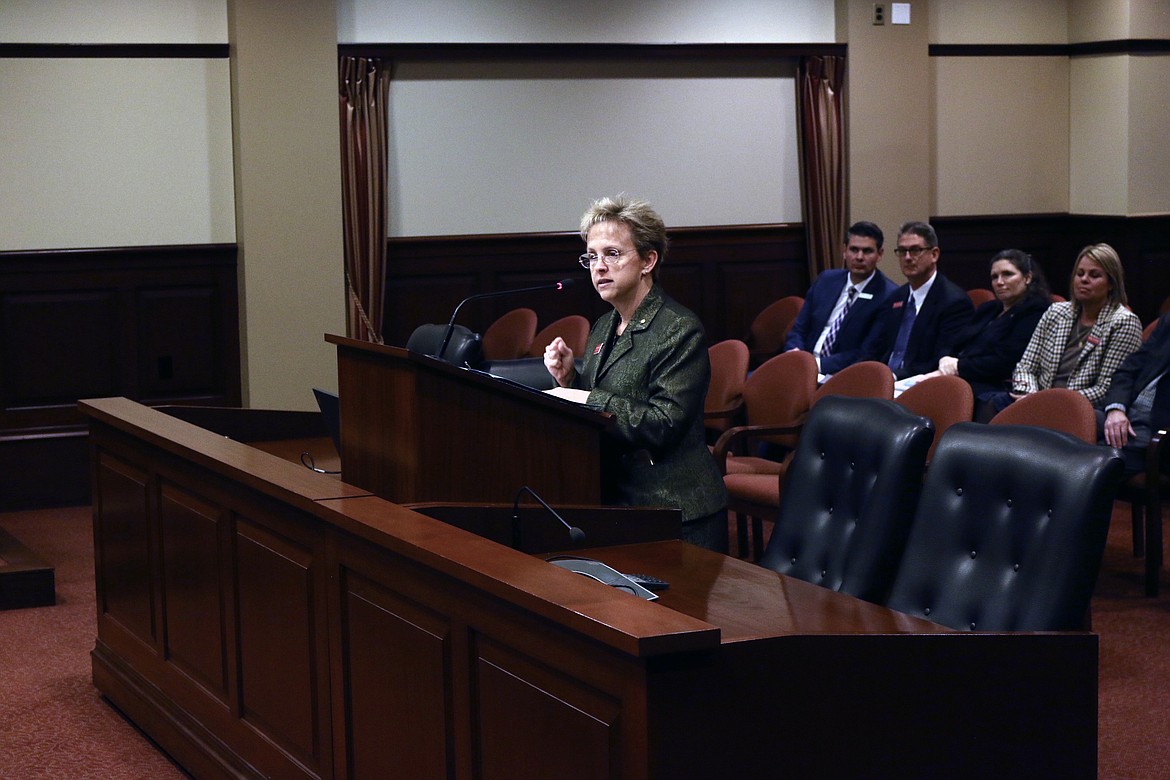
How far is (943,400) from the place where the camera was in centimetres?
488

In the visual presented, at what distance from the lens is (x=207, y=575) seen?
3611mm

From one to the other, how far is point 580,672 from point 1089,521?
109 cm

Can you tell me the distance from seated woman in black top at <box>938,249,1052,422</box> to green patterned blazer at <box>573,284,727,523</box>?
3.09m

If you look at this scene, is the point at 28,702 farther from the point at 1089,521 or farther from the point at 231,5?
the point at 231,5

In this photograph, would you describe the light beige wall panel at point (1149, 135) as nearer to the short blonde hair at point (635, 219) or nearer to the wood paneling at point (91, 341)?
the wood paneling at point (91, 341)

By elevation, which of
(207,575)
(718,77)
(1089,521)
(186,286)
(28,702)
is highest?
(718,77)

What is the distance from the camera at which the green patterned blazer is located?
3381mm

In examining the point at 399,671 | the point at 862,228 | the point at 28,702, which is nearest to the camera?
the point at 399,671

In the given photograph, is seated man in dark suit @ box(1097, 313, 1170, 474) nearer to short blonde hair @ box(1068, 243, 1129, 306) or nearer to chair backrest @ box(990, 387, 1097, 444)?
short blonde hair @ box(1068, 243, 1129, 306)

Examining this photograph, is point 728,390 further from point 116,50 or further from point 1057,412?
point 116,50

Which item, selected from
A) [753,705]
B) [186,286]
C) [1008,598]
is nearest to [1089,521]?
[1008,598]

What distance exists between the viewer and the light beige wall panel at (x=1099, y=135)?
8.73 metres

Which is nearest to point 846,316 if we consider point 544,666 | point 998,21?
point 998,21

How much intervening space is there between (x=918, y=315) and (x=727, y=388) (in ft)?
3.86
